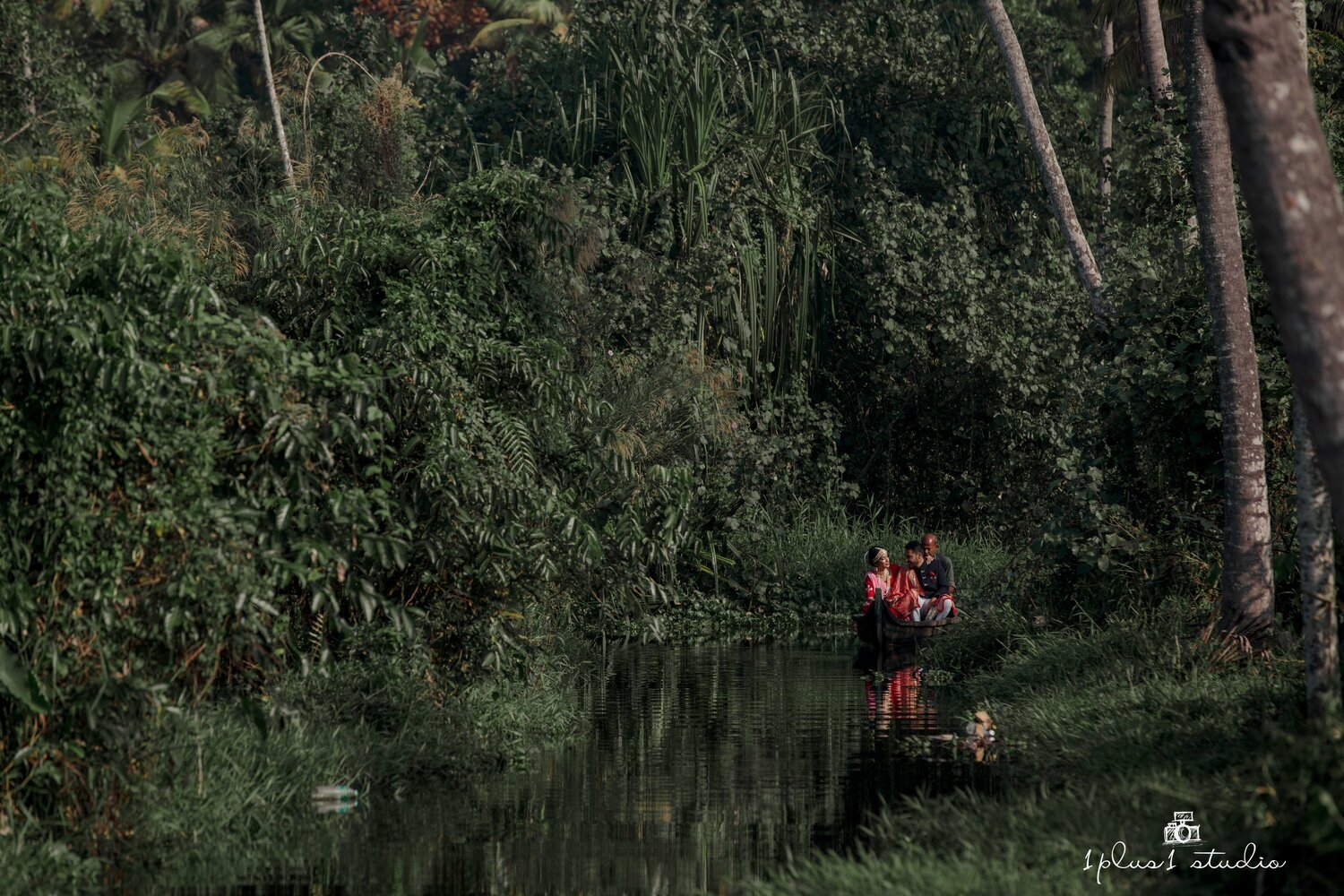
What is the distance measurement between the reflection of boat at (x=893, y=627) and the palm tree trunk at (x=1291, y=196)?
44.3ft

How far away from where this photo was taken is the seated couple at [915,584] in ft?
68.4

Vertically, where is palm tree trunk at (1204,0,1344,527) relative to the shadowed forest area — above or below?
above

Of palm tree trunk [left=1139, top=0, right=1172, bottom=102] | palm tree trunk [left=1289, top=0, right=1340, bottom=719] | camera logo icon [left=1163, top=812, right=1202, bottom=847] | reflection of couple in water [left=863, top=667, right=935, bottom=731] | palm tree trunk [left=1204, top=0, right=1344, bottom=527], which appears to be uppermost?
palm tree trunk [left=1139, top=0, right=1172, bottom=102]

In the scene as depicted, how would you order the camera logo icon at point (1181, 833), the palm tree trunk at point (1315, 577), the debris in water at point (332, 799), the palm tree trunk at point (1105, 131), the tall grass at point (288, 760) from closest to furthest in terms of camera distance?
the camera logo icon at point (1181, 833) < the tall grass at point (288, 760) < the palm tree trunk at point (1315, 577) < the debris in water at point (332, 799) < the palm tree trunk at point (1105, 131)

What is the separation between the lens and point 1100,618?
615 inches

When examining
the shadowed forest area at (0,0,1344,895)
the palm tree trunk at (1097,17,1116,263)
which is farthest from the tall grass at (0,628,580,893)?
the palm tree trunk at (1097,17,1116,263)

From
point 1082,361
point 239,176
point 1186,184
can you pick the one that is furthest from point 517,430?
point 1082,361

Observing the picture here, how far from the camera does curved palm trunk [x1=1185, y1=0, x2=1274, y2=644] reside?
42.4 ft

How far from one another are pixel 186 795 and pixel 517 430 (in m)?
3.83

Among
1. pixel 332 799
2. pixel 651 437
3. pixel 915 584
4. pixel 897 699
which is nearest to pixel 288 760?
pixel 332 799

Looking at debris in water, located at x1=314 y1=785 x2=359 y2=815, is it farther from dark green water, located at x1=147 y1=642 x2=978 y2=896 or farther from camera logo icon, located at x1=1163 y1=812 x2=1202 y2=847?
camera logo icon, located at x1=1163 y1=812 x2=1202 y2=847

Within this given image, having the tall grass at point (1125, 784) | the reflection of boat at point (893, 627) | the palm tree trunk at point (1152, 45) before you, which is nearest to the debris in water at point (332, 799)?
the tall grass at point (1125, 784)

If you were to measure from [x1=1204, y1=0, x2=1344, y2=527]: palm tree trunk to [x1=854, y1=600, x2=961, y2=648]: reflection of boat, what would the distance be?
13489 millimetres

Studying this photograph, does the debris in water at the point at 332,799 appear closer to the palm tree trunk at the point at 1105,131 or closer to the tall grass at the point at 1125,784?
the tall grass at the point at 1125,784
